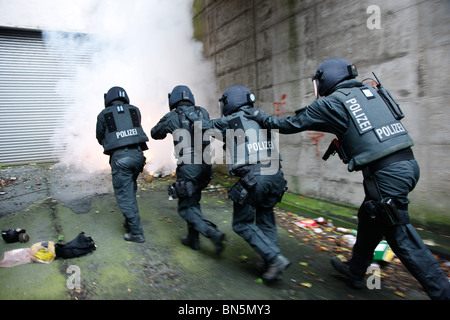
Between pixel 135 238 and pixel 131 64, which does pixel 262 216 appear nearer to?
pixel 135 238

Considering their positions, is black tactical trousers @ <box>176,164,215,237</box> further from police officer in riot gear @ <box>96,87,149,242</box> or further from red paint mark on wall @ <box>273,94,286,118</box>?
red paint mark on wall @ <box>273,94,286,118</box>

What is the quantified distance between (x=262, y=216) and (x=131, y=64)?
25.1 ft

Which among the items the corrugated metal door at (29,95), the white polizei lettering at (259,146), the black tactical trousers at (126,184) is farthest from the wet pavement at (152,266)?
the corrugated metal door at (29,95)

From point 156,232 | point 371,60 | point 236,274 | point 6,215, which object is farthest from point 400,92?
point 6,215

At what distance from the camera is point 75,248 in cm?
300

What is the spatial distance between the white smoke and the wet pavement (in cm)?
323

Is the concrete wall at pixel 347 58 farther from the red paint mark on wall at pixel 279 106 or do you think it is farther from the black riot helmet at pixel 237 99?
the black riot helmet at pixel 237 99

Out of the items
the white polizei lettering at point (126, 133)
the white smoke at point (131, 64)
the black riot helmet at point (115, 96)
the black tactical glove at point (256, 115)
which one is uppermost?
the white smoke at point (131, 64)

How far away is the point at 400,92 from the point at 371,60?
62 cm

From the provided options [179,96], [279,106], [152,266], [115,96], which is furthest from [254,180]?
[279,106]

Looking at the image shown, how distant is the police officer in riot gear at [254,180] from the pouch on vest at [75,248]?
1.67 meters

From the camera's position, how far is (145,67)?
27.8 feet

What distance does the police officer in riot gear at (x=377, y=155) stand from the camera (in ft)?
6.56
